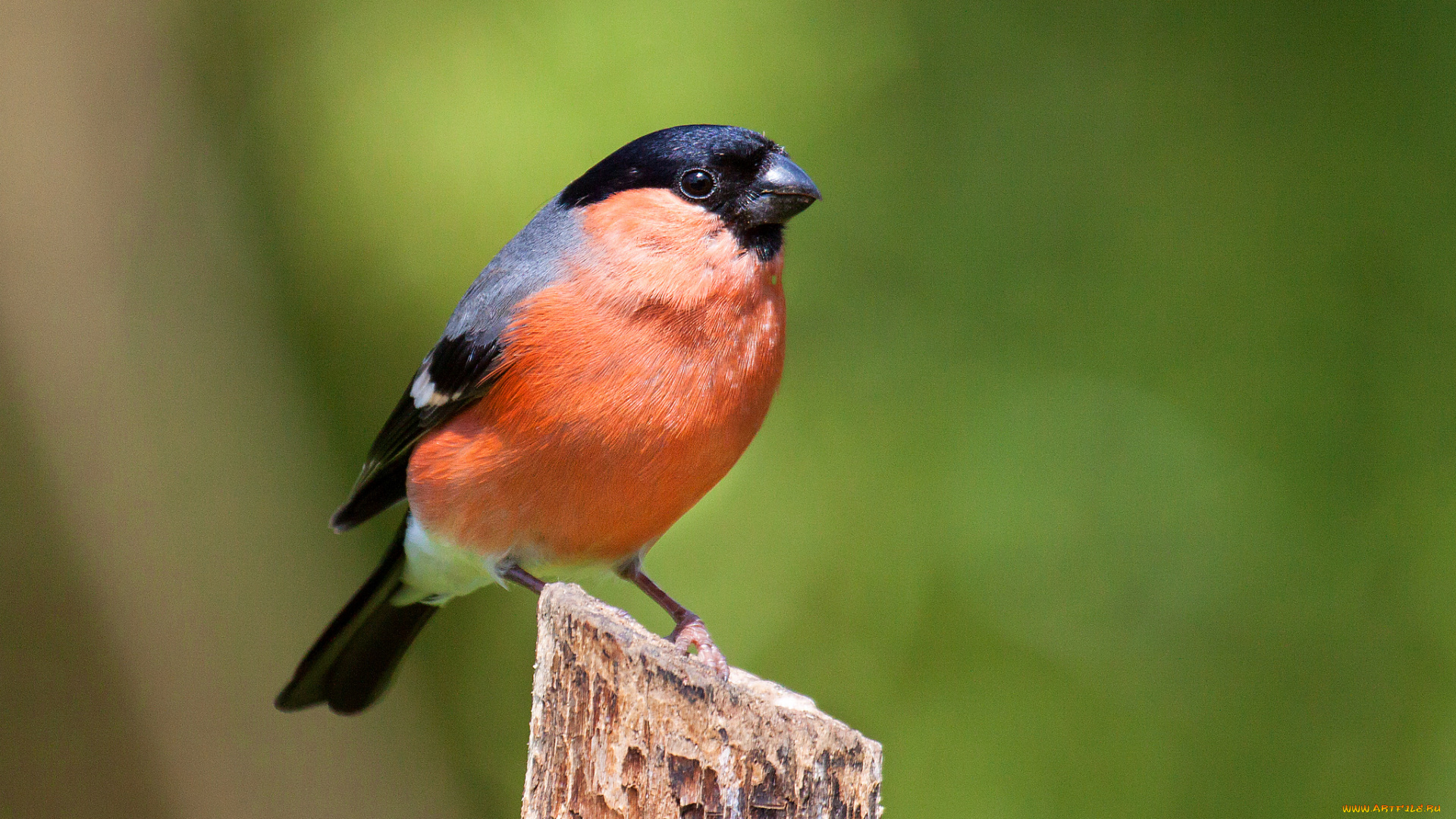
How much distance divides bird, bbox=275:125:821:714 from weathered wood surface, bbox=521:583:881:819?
65 centimetres

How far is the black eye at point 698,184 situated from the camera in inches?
111

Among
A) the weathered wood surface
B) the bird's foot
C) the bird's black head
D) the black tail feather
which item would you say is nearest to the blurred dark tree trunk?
the black tail feather

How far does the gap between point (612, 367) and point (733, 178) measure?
1.90 feet

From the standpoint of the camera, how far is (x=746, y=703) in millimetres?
1793

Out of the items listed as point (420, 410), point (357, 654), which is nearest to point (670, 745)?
point (420, 410)

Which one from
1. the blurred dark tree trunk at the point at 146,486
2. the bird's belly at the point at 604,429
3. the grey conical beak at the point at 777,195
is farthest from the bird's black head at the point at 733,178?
the blurred dark tree trunk at the point at 146,486

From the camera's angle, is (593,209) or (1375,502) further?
(1375,502)

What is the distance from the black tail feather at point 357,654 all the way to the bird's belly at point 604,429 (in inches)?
31.6

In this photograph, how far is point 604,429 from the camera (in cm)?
261

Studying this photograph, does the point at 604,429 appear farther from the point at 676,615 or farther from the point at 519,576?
the point at 676,615

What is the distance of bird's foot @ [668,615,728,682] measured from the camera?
264cm

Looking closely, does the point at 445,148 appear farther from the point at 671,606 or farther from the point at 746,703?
the point at 746,703

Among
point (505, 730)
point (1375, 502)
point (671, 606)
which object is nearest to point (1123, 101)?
point (1375, 502)

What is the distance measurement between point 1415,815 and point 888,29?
3.08 meters
